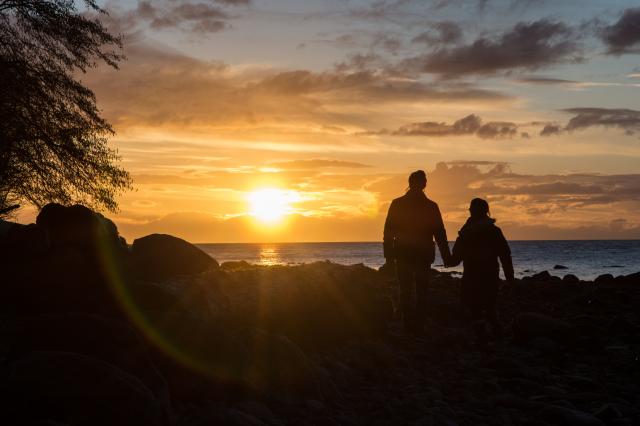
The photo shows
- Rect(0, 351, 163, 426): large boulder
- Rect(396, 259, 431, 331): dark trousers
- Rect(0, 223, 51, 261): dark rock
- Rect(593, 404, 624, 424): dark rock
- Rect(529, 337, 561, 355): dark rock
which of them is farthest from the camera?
Rect(529, 337, 561, 355): dark rock

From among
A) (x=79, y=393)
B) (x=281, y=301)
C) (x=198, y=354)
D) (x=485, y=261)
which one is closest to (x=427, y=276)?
(x=485, y=261)

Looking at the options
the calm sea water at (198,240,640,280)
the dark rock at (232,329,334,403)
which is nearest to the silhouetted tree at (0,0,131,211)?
the dark rock at (232,329,334,403)

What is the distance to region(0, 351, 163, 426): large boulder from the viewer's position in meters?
5.12

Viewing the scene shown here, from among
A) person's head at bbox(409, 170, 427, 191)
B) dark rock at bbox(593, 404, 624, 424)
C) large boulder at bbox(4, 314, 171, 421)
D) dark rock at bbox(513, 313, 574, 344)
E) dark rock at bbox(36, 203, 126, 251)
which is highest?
person's head at bbox(409, 170, 427, 191)

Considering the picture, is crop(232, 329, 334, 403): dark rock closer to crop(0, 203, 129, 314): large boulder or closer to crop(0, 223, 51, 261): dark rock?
crop(0, 203, 129, 314): large boulder

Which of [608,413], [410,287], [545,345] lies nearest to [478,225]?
[410,287]

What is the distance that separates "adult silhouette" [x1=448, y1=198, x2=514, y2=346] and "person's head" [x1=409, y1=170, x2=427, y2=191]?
894 mm

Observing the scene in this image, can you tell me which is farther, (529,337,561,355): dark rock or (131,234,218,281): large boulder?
(131,234,218,281): large boulder

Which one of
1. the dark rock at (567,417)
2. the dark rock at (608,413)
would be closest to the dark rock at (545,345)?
the dark rock at (608,413)

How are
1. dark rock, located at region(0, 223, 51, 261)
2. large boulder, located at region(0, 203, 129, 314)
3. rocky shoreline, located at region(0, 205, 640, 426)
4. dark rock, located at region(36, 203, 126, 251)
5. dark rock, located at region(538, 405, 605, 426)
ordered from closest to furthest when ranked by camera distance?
rocky shoreline, located at region(0, 205, 640, 426) → dark rock, located at region(538, 405, 605, 426) → large boulder, located at region(0, 203, 129, 314) → dark rock, located at region(0, 223, 51, 261) → dark rock, located at region(36, 203, 126, 251)

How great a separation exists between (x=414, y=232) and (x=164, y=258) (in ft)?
26.3

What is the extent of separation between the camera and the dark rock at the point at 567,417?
295 inches

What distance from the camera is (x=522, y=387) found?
364 inches

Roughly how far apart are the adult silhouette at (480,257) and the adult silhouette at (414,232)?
0.37 meters
